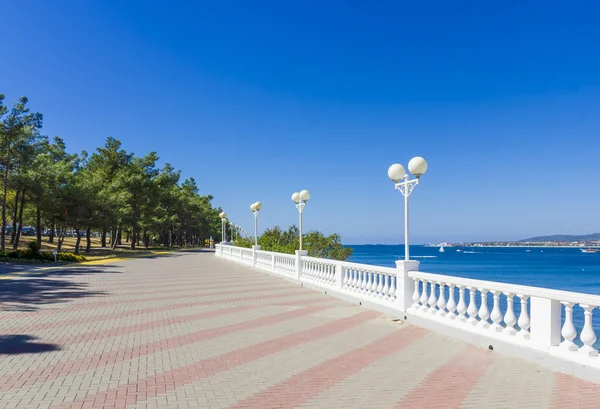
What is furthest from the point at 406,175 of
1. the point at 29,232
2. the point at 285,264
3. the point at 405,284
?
the point at 29,232

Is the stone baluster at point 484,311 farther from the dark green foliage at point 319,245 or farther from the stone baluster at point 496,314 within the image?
the dark green foliage at point 319,245

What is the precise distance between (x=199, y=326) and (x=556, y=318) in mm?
6168

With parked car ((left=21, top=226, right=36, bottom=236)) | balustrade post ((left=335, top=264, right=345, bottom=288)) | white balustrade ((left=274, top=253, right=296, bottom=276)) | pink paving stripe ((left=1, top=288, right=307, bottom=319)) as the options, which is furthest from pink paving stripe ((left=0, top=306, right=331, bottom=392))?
parked car ((left=21, top=226, right=36, bottom=236))

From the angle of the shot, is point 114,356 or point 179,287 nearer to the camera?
point 114,356

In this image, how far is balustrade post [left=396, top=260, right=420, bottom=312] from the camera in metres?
9.88

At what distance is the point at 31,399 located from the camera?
5.00 metres

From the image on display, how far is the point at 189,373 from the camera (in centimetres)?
604

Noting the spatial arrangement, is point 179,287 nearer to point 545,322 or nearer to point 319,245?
point 545,322

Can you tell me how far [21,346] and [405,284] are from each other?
7111 mm

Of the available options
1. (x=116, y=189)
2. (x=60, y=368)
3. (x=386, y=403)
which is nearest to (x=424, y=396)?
(x=386, y=403)

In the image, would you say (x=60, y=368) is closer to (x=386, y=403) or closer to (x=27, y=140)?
(x=386, y=403)

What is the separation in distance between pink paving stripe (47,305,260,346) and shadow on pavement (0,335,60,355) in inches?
10.6

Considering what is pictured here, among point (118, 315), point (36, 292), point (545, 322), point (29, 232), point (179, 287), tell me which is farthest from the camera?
point (29, 232)

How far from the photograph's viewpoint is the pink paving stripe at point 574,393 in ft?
16.3
